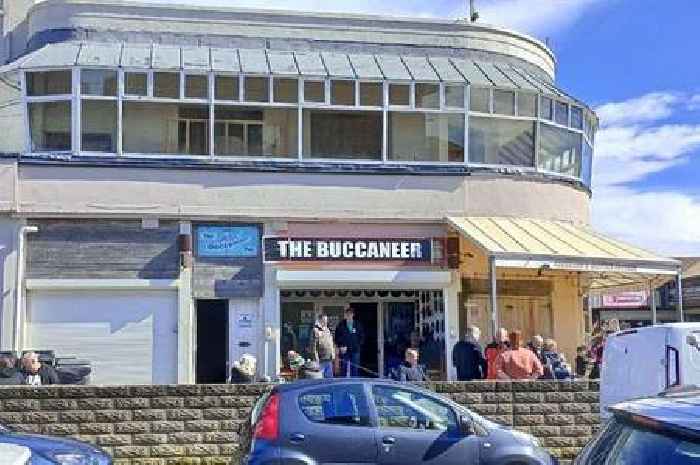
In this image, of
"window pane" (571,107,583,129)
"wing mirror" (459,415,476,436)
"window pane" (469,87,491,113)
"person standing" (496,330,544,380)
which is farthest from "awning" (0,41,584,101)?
"wing mirror" (459,415,476,436)

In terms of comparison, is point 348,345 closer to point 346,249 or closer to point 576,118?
point 346,249

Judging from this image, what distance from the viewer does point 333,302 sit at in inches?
805

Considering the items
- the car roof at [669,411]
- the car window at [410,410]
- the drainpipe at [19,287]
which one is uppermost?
the drainpipe at [19,287]

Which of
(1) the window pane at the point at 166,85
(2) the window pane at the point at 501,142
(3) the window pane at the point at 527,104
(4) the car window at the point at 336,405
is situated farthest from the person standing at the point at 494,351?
(1) the window pane at the point at 166,85

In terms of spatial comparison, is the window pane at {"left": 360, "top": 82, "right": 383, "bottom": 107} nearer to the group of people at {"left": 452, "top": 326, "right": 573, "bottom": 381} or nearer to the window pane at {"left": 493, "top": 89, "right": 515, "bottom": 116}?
the window pane at {"left": 493, "top": 89, "right": 515, "bottom": 116}

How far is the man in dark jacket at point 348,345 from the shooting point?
19.1 meters

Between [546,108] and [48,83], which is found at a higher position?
[48,83]

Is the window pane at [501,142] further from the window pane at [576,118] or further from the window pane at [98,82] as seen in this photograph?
the window pane at [98,82]

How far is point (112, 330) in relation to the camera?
1902 centimetres

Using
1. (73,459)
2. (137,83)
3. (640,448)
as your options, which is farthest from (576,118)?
(640,448)

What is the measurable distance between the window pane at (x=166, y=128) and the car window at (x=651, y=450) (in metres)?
16.4

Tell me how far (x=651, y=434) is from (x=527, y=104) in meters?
18.1

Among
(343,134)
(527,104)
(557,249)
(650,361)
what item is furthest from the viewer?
(527,104)

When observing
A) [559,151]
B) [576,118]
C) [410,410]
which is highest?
[576,118]
